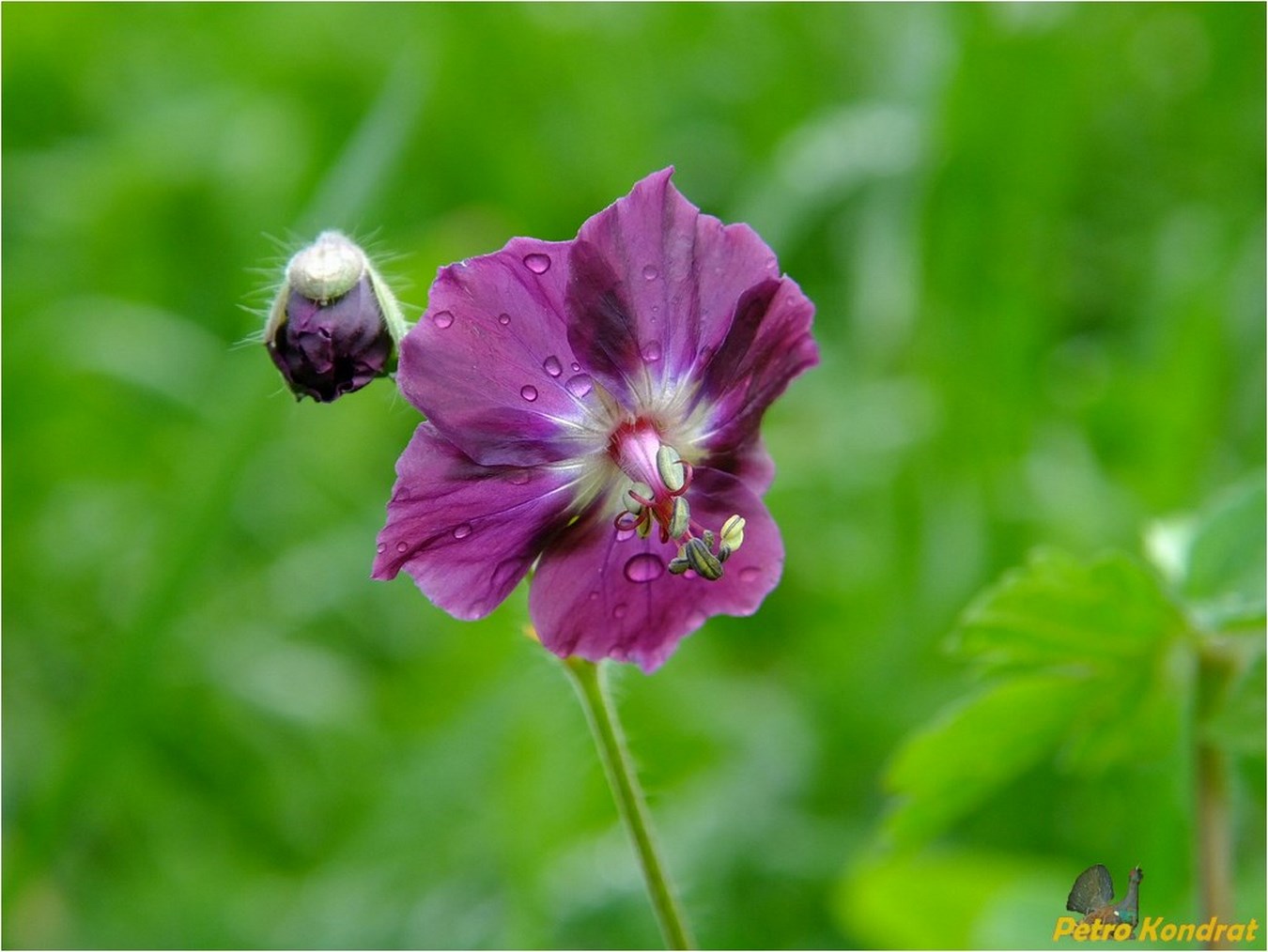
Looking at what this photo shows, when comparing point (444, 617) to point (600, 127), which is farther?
point (600, 127)

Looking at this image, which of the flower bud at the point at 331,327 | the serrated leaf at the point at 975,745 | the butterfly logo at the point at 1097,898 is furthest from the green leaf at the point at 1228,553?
the flower bud at the point at 331,327

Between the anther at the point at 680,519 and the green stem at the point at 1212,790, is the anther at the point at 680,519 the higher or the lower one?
the higher one

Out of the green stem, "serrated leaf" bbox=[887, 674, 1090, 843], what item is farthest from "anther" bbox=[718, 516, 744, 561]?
the green stem

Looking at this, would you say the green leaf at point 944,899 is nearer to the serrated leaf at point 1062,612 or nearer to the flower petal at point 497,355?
the serrated leaf at point 1062,612

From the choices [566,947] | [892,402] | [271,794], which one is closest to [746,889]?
[566,947]

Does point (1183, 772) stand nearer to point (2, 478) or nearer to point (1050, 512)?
point (1050, 512)

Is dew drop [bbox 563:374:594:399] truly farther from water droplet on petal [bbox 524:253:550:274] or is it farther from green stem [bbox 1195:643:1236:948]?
green stem [bbox 1195:643:1236:948]

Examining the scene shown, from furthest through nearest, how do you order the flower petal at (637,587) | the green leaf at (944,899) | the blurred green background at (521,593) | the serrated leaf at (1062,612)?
the blurred green background at (521,593), the green leaf at (944,899), the serrated leaf at (1062,612), the flower petal at (637,587)

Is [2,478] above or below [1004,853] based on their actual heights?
above
